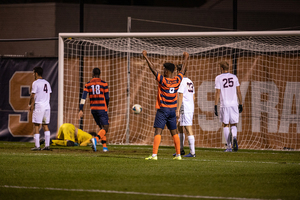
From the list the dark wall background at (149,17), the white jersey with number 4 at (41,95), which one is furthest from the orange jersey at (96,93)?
the dark wall background at (149,17)

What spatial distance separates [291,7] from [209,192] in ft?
52.8

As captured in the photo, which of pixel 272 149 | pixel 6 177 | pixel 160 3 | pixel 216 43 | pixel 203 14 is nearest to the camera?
A: pixel 6 177

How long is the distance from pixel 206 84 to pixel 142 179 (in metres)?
7.58

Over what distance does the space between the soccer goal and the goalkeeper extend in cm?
69

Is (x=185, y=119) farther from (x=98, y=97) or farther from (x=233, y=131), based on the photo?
(x=98, y=97)

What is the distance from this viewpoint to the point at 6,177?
566 centimetres

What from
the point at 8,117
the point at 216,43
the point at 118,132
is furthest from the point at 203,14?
the point at 8,117

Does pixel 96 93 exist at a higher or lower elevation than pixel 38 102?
higher

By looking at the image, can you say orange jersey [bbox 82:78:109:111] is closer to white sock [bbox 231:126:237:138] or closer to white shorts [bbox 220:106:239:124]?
white shorts [bbox 220:106:239:124]

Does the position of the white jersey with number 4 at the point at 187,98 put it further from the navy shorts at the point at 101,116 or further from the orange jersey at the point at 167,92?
the navy shorts at the point at 101,116

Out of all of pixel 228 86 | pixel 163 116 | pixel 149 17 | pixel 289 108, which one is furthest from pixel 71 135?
pixel 149 17

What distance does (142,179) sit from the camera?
559 cm

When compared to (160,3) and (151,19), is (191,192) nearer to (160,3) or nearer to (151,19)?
(151,19)

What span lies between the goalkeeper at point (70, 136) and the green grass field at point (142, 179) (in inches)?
148
